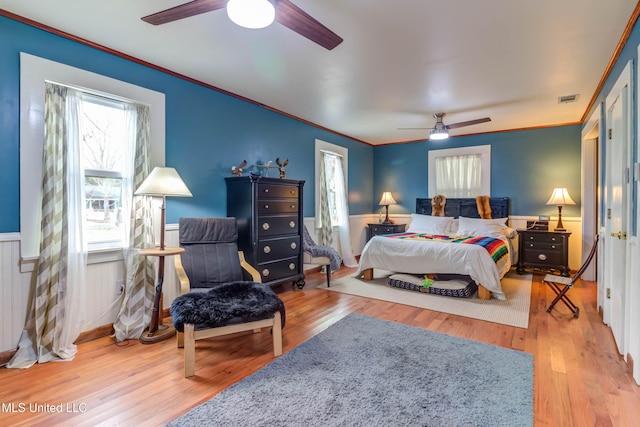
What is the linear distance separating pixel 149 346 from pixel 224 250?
1021mm

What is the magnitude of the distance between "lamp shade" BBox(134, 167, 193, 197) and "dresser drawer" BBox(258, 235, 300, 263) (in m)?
1.24

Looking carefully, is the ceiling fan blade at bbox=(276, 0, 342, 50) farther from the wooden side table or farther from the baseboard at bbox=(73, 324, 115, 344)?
the baseboard at bbox=(73, 324, 115, 344)

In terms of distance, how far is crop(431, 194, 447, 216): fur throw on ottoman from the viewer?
232 inches

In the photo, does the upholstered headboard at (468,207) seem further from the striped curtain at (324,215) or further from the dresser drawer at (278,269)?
the dresser drawer at (278,269)

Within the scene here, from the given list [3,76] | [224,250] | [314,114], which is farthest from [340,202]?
[3,76]

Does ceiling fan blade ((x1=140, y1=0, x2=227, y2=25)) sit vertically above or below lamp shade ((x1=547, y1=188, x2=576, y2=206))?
above

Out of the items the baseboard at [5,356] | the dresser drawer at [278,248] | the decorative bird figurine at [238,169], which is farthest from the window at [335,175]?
the baseboard at [5,356]

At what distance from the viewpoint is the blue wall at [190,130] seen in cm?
223

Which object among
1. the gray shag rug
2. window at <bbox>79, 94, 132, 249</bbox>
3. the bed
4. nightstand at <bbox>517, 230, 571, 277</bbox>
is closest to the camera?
the gray shag rug

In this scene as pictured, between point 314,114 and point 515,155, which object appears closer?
point 314,114

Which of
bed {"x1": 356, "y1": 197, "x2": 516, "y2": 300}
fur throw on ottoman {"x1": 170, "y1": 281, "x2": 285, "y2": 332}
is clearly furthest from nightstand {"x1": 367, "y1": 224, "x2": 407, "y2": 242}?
fur throw on ottoman {"x1": 170, "y1": 281, "x2": 285, "y2": 332}

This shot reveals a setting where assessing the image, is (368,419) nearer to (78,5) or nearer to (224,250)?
(224,250)

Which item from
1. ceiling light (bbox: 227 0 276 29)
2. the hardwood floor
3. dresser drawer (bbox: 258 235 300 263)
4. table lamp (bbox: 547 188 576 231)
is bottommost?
the hardwood floor

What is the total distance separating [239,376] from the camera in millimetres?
2092
